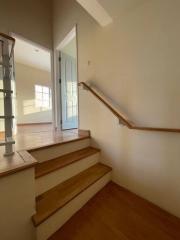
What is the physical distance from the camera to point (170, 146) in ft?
4.64

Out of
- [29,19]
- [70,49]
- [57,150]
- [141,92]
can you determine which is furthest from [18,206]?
[70,49]

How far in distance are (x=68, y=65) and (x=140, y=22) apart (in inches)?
92.0

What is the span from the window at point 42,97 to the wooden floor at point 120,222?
19.1 feet

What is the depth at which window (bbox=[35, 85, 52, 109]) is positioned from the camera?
6531 mm

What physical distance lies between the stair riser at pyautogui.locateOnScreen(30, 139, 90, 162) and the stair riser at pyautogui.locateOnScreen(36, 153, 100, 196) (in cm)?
27

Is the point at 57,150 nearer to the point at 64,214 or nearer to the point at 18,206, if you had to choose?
the point at 64,214

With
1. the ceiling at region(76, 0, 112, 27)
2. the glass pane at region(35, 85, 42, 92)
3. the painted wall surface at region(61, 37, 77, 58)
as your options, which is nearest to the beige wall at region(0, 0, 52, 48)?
the painted wall surface at region(61, 37, 77, 58)

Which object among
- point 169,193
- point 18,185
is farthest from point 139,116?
point 18,185

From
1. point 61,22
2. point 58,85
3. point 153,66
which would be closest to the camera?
point 153,66

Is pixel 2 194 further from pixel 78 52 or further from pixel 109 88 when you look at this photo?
pixel 78 52

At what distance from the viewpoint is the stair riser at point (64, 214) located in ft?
3.62

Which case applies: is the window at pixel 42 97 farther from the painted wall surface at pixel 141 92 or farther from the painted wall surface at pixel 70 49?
the painted wall surface at pixel 141 92

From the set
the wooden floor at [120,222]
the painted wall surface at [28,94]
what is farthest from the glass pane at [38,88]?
the wooden floor at [120,222]

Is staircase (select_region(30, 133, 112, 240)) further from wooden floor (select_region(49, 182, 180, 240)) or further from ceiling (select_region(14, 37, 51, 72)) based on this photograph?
ceiling (select_region(14, 37, 51, 72))
